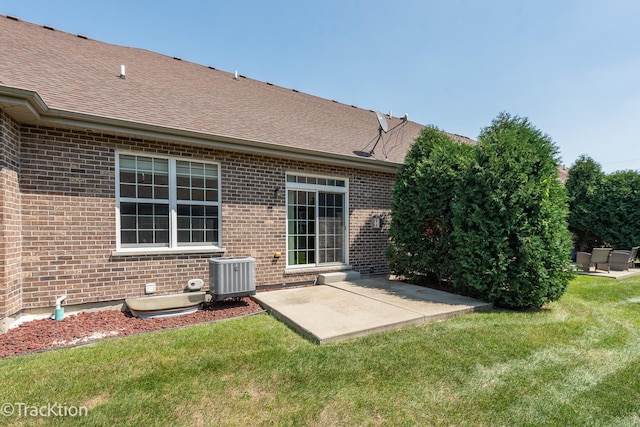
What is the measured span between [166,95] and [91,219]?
3.37 meters

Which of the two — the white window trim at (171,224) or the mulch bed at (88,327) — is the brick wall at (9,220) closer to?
the mulch bed at (88,327)

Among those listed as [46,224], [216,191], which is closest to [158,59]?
[216,191]

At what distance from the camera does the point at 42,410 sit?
265 centimetres

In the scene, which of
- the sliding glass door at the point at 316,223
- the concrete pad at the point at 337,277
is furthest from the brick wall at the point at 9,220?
the concrete pad at the point at 337,277

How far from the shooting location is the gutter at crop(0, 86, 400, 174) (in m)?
4.11

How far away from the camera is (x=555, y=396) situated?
2957 mm

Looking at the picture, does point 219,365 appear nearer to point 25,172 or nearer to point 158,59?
point 25,172

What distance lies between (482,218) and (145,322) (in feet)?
21.0

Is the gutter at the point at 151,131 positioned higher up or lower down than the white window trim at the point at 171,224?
higher up

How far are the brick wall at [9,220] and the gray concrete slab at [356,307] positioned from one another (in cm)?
372

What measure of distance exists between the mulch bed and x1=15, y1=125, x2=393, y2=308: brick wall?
481 millimetres

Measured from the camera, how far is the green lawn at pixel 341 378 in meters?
2.63

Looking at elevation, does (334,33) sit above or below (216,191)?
above

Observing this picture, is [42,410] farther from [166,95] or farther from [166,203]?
[166,95]
